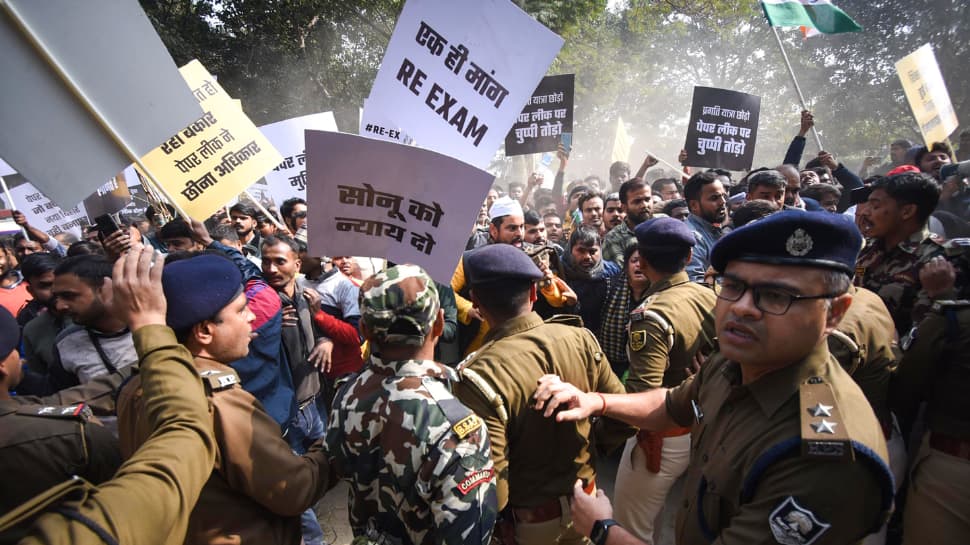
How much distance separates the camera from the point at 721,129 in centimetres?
662

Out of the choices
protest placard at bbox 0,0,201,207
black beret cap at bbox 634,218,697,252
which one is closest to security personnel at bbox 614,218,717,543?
black beret cap at bbox 634,218,697,252

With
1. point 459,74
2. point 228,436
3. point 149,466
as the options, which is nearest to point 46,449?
point 228,436

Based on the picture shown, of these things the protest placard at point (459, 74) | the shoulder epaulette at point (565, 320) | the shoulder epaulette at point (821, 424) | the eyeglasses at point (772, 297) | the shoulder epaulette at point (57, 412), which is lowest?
the shoulder epaulette at point (57, 412)

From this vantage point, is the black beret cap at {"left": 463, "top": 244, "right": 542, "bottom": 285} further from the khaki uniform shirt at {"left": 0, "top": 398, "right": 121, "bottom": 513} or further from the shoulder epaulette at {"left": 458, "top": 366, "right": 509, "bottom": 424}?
the khaki uniform shirt at {"left": 0, "top": 398, "right": 121, "bottom": 513}

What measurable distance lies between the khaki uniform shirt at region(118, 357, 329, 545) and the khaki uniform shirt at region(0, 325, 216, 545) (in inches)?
7.6

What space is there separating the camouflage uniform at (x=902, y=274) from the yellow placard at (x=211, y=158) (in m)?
4.47

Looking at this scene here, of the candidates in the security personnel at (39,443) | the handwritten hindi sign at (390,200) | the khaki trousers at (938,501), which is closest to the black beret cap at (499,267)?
the handwritten hindi sign at (390,200)

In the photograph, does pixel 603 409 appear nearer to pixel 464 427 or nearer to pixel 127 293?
pixel 464 427

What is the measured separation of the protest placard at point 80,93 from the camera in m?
Answer: 2.10

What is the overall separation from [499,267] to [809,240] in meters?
1.17

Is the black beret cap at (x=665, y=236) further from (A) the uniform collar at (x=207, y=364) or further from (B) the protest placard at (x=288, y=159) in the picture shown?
(B) the protest placard at (x=288, y=159)

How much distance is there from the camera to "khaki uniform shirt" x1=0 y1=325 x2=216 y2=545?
1.04m

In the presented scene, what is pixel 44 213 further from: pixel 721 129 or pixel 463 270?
pixel 721 129

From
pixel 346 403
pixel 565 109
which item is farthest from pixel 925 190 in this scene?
pixel 565 109
